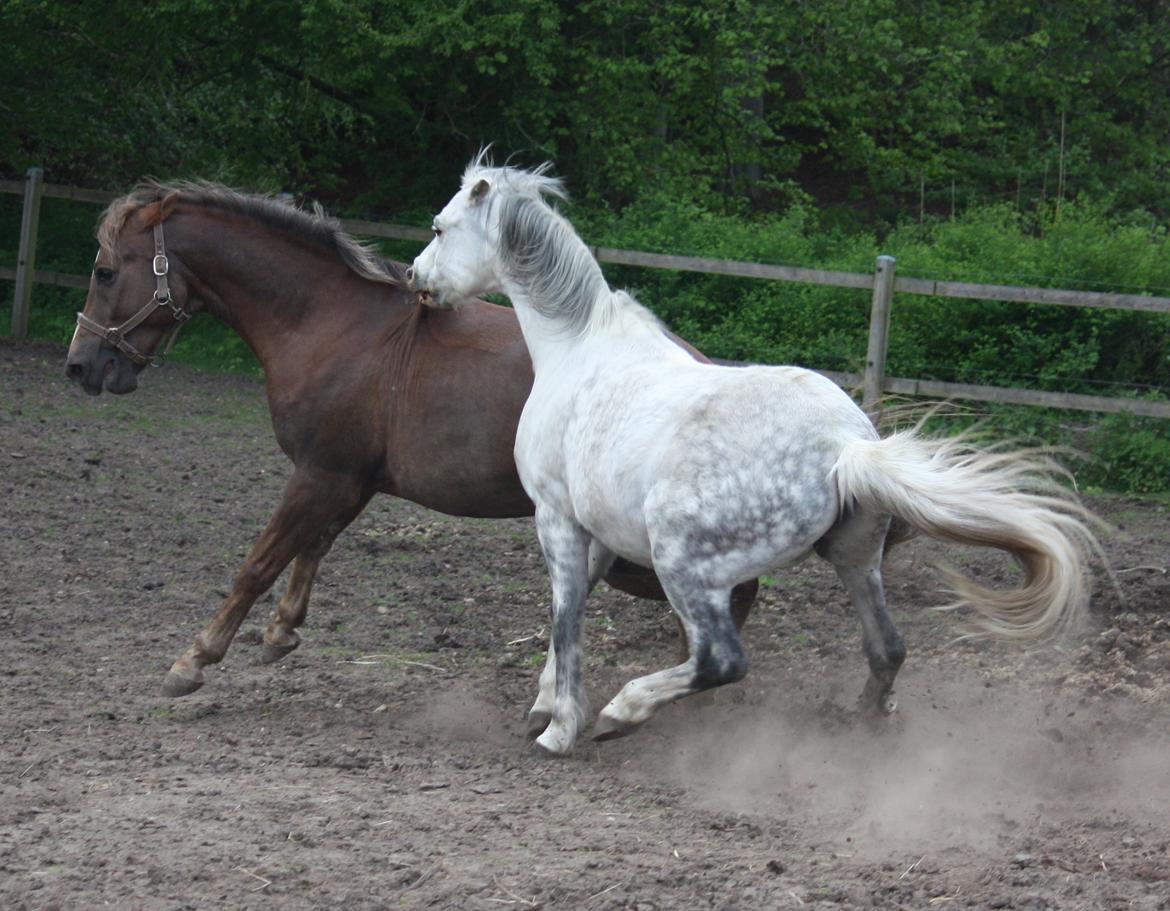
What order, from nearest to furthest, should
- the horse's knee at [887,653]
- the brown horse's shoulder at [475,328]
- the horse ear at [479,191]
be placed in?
the horse's knee at [887,653], the horse ear at [479,191], the brown horse's shoulder at [475,328]

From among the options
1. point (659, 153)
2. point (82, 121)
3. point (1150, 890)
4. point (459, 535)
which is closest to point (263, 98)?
point (82, 121)

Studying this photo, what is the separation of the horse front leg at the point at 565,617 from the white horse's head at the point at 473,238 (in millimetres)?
963

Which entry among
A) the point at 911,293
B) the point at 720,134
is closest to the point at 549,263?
the point at 911,293

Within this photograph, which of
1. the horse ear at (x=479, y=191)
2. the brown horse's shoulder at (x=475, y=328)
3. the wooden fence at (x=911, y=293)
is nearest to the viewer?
the horse ear at (x=479, y=191)

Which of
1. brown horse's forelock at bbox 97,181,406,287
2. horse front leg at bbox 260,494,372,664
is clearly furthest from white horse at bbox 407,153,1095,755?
horse front leg at bbox 260,494,372,664

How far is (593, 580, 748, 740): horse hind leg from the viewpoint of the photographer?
420 centimetres

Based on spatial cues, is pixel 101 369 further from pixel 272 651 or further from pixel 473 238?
pixel 473 238

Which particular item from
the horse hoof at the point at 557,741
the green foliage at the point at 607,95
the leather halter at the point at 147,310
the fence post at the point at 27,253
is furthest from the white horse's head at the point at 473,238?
the fence post at the point at 27,253

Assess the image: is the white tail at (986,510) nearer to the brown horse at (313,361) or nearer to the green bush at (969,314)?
the brown horse at (313,361)

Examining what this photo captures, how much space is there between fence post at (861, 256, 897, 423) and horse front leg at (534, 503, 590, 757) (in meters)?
5.84

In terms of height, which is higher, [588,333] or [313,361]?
[588,333]

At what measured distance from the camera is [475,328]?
553cm

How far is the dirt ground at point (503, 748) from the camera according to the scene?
346 cm

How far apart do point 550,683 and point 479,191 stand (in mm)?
1814
